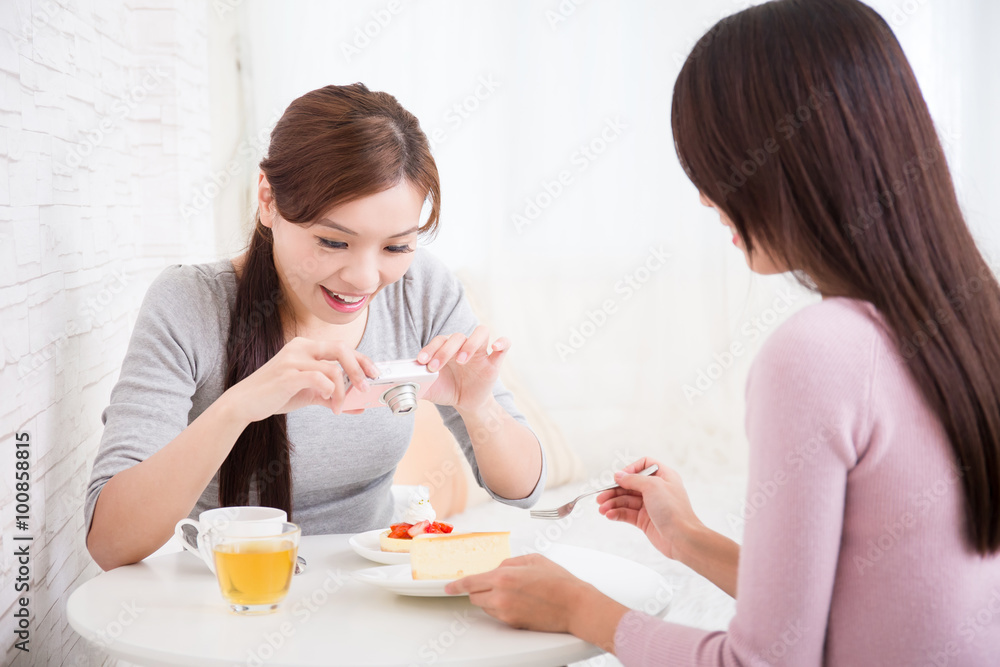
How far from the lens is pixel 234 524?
0.94 metres

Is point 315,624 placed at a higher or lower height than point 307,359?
lower

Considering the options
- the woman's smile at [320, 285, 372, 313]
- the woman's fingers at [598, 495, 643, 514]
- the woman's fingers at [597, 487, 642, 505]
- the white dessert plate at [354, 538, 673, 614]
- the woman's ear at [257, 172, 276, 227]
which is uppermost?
the woman's ear at [257, 172, 276, 227]

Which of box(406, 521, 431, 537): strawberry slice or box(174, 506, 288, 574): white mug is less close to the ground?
box(174, 506, 288, 574): white mug

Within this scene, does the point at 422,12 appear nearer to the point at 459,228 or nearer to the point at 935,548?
the point at 459,228

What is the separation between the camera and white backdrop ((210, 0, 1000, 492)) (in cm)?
288

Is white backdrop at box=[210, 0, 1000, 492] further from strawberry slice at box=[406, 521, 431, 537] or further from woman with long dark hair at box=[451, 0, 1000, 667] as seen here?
woman with long dark hair at box=[451, 0, 1000, 667]

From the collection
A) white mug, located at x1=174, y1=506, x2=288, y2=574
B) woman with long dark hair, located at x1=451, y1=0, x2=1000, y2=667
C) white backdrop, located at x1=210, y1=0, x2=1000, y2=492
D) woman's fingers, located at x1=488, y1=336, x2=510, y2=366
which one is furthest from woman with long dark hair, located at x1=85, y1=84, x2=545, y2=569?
white backdrop, located at x1=210, y1=0, x2=1000, y2=492

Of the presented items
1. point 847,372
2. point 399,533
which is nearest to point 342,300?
point 399,533

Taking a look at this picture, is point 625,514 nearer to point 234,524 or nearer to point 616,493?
point 616,493

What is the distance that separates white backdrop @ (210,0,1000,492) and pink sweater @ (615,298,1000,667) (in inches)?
83.9

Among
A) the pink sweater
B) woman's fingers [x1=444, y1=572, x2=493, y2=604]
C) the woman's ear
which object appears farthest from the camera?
the woman's ear

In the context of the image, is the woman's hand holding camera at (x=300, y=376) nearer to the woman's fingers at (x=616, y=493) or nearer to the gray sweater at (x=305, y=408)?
the gray sweater at (x=305, y=408)

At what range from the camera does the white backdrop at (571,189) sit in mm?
2881

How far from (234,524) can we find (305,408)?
57cm
